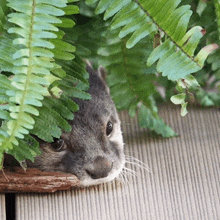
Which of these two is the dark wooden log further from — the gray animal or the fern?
the fern

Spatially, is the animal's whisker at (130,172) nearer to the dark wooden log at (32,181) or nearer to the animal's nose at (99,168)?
the animal's nose at (99,168)

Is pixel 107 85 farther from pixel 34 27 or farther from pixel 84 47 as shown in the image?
pixel 34 27

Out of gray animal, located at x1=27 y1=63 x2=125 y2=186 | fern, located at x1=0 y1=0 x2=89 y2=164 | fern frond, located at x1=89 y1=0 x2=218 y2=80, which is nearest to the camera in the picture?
fern, located at x1=0 y1=0 x2=89 y2=164

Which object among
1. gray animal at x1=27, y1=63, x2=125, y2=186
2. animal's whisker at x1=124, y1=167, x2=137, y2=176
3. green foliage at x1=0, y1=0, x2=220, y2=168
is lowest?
animal's whisker at x1=124, y1=167, x2=137, y2=176

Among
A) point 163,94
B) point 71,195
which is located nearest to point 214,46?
point 71,195

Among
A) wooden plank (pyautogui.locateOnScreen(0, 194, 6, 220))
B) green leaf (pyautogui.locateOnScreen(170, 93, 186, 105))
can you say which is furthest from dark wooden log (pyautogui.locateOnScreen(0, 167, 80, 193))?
green leaf (pyautogui.locateOnScreen(170, 93, 186, 105))

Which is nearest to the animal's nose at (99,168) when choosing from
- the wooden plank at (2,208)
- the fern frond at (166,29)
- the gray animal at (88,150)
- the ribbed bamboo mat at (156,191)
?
the gray animal at (88,150)

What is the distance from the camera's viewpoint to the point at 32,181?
6.57 feet

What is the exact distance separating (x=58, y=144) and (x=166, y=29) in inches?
29.7

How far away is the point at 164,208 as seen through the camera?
2057 millimetres

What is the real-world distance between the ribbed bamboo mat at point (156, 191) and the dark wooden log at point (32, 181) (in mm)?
59

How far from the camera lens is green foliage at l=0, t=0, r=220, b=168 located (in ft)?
5.40

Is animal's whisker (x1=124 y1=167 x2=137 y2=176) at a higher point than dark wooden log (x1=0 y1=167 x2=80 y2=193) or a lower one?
higher

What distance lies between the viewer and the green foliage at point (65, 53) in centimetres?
164
